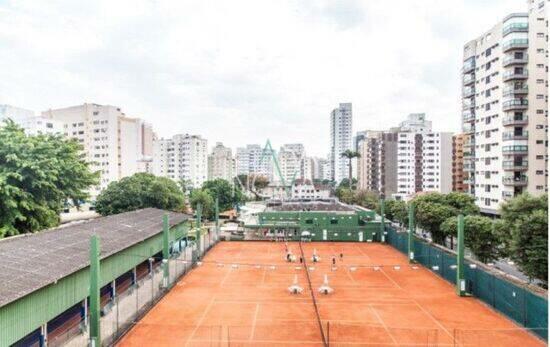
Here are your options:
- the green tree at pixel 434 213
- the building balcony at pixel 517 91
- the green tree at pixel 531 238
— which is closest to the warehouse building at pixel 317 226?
the green tree at pixel 434 213

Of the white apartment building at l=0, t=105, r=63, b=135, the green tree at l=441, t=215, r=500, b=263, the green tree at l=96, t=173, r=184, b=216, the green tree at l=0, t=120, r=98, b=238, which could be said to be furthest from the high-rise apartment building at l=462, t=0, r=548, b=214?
the white apartment building at l=0, t=105, r=63, b=135

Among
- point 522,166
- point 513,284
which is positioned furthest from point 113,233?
point 522,166

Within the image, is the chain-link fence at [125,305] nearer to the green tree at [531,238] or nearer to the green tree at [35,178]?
the green tree at [35,178]

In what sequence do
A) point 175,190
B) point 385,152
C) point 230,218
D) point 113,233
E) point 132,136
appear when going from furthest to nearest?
point 385,152 → point 132,136 → point 230,218 → point 175,190 → point 113,233

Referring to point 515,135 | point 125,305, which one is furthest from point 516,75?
point 125,305

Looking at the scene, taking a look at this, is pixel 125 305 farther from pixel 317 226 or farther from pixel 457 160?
pixel 457 160

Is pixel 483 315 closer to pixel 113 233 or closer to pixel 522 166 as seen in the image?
pixel 113 233
